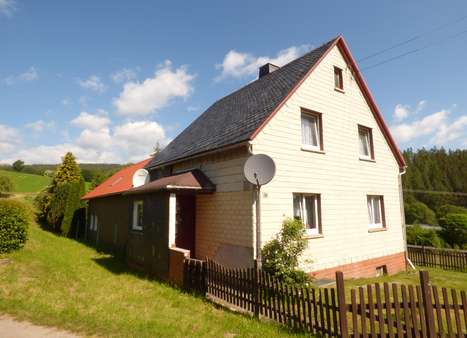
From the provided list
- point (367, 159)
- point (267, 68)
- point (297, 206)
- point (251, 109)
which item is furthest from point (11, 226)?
point (367, 159)

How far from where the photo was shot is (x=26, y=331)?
5.77 m

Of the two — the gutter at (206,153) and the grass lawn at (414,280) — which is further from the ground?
the gutter at (206,153)

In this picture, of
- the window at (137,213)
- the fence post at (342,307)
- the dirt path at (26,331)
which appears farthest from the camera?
the window at (137,213)

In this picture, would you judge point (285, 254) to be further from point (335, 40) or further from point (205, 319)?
point (335, 40)

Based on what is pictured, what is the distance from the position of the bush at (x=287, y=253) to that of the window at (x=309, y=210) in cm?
145

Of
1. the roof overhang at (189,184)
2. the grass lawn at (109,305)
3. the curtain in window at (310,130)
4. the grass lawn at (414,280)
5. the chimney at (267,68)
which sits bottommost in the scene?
the grass lawn at (414,280)

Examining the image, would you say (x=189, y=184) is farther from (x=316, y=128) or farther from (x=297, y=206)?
(x=316, y=128)

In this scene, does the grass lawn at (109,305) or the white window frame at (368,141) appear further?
the white window frame at (368,141)

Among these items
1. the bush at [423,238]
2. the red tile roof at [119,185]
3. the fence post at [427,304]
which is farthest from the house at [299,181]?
the bush at [423,238]

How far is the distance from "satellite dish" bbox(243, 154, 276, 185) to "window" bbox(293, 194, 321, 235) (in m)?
2.45

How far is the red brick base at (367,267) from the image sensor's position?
1037cm

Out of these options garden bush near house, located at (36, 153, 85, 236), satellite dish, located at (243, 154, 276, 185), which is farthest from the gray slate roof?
garden bush near house, located at (36, 153, 85, 236)

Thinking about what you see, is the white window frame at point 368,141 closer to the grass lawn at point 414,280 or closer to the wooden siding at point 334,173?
the wooden siding at point 334,173

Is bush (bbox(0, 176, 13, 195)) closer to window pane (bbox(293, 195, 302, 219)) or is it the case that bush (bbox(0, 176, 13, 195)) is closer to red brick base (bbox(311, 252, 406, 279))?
window pane (bbox(293, 195, 302, 219))
